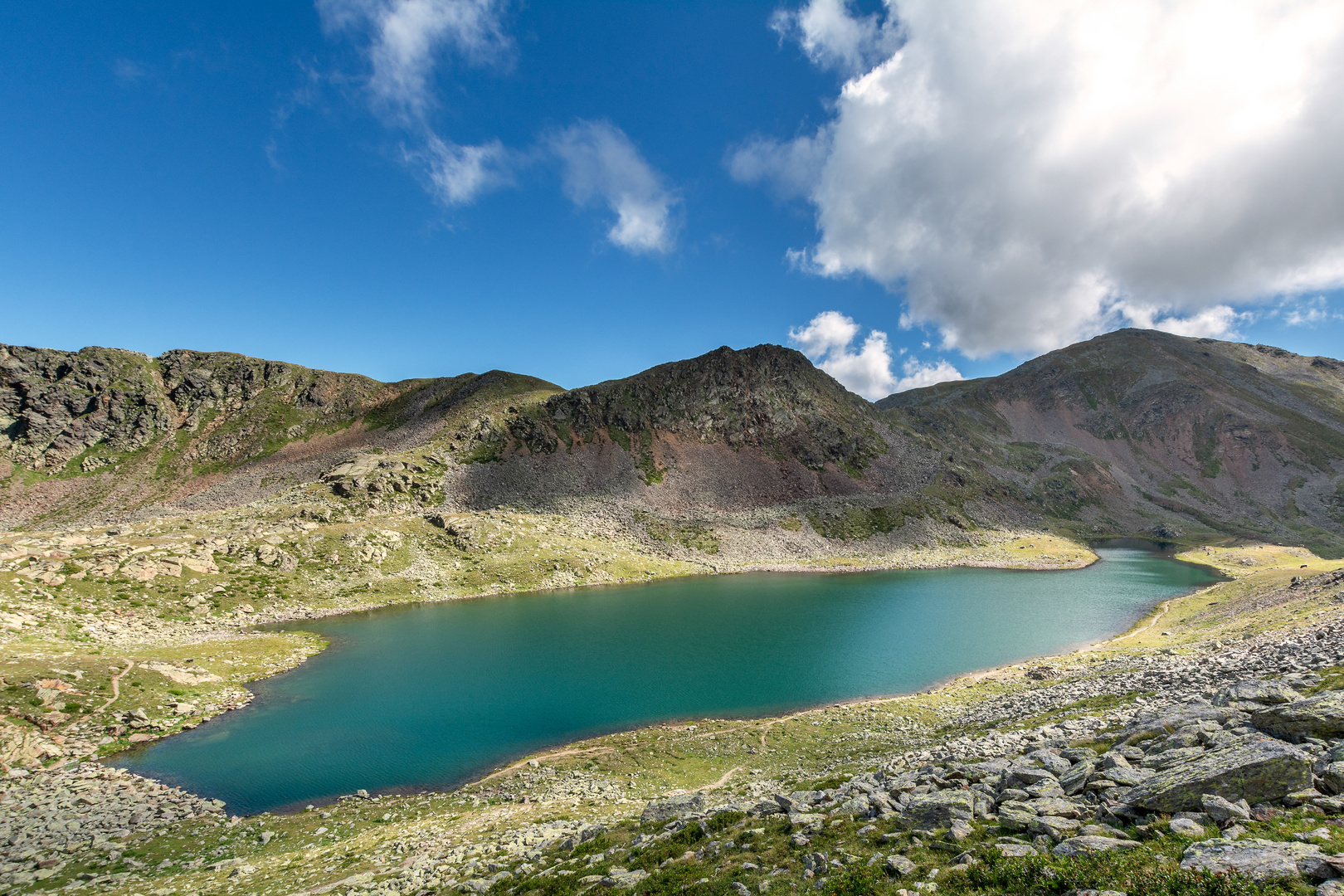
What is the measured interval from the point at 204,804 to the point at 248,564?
170ft

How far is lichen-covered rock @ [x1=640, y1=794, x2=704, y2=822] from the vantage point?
16.9 metres

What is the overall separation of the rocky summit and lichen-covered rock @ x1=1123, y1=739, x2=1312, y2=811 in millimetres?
59

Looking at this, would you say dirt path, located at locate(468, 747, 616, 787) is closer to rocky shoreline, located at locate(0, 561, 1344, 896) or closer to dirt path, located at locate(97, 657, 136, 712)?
rocky shoreline, located at locate(0, 561, 1344, 896)

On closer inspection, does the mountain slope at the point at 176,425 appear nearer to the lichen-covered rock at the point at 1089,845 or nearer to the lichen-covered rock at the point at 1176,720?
the lichen-covered rock at the point at 1176,720

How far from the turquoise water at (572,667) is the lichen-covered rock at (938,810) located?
76.5 ft

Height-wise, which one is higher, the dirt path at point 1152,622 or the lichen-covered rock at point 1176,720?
the lichen-covered rock at point 1176,720

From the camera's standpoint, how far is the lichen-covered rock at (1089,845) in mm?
8523

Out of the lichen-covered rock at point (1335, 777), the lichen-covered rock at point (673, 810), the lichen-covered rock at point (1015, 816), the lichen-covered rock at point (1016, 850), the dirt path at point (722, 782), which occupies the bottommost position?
the dirt path at point (722, 782)

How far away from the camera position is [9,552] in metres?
49.7

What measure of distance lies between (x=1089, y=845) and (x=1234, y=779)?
3.53 meters

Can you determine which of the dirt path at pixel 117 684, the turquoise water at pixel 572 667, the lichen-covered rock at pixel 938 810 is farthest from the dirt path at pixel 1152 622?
the dirt path at pixel 117 684

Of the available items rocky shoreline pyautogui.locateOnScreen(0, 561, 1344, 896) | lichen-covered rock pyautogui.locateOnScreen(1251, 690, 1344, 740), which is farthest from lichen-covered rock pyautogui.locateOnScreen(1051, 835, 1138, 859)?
lichen-covered rock pyautogui.locateOnScreen(1251, 690, 1344, 740)

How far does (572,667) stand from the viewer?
44.0m

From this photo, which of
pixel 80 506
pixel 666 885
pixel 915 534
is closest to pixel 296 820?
pixel 666 885
